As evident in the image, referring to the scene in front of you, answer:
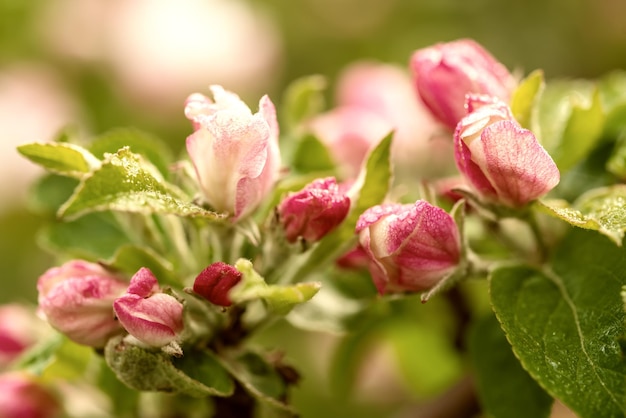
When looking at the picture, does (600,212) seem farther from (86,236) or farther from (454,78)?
(86,236)

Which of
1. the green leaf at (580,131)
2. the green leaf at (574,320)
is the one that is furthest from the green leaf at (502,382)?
the green leaf at (580,131)

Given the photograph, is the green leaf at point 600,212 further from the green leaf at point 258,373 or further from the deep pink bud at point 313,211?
the green leaf at point 258,373

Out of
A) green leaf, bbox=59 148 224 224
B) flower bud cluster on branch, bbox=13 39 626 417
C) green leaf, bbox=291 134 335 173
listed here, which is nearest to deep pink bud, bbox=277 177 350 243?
flower bud cluster on branch, bbox=13 39 626 417

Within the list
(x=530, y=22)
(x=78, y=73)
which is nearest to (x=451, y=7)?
(x=530, y=22)

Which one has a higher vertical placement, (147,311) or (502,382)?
(147,311)

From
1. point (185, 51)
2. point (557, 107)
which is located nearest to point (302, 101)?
point (557, 107)

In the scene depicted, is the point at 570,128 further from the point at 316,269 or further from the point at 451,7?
the point at 451,7
